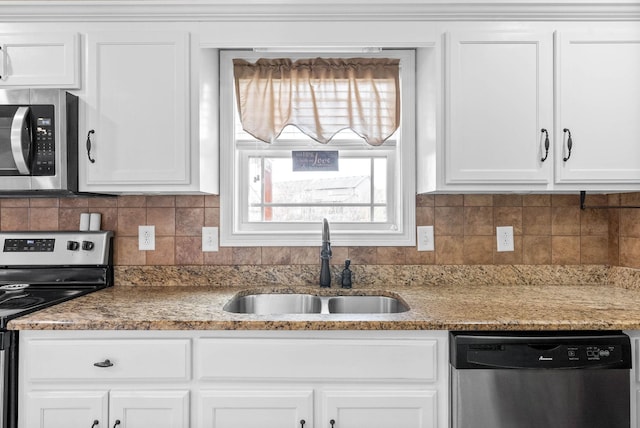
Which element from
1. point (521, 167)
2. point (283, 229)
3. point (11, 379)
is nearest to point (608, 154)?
point (521, 167)

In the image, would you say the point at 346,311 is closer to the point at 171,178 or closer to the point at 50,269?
the point at 171,178

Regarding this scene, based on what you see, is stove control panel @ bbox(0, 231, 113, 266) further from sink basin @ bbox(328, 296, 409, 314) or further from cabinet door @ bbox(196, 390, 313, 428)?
sink basin @ bbox(328, 296, 409, 314)

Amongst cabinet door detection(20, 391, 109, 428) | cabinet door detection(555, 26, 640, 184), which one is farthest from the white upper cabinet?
cabinet door detection(20, 391, 109, 428)

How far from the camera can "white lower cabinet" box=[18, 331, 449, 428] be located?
4.69 ft

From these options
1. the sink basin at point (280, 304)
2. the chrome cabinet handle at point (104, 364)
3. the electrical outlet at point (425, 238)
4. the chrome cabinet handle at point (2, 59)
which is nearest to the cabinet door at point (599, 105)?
the electrical outlet at point (425, 238)

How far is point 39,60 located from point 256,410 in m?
1.68

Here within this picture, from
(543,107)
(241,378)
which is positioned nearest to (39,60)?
(241,378)

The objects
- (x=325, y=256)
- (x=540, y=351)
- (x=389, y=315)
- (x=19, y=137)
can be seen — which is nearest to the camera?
(x=540, y=351)

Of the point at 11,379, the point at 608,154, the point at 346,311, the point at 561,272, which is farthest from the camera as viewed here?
the point at 561,272

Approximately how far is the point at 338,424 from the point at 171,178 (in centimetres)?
117

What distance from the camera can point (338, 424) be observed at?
1.43 m

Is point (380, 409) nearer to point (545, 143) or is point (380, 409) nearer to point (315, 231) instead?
point (315, 231)

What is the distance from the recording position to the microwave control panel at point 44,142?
171 centimetres

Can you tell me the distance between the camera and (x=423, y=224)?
2141 millimetres
